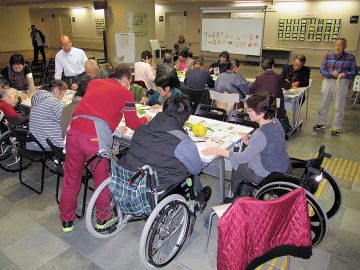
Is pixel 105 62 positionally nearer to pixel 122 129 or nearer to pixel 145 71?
pixel 145 71

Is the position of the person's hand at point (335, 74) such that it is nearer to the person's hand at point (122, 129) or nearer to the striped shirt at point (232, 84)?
the striped shirt at point (232, 84)

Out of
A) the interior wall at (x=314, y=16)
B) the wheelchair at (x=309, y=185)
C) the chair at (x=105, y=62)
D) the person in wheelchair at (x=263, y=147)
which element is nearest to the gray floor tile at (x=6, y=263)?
the person in wheelchair at (x=263, y=147)

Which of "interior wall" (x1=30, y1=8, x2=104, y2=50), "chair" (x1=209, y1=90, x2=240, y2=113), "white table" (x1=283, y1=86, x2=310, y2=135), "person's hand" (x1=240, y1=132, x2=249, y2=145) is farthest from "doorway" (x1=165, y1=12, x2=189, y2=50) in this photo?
"person's hand" (x1=240, y1=132, x2=249, y2=145)

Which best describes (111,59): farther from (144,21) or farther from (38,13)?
(38,13)

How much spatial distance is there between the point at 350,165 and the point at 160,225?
282cm

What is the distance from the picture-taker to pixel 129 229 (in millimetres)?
2543

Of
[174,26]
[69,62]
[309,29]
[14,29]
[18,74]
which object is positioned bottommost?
[18,74]

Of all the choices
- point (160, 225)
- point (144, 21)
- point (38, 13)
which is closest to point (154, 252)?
point (160, 225)

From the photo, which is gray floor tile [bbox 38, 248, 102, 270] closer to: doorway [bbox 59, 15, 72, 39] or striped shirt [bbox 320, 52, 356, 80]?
striped shirt [bbox 320, 52, 356, 80]

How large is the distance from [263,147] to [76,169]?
1443 millimetres

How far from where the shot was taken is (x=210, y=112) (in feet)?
11.2

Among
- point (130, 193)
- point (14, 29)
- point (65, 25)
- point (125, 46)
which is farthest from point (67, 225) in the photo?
point (65, 25)

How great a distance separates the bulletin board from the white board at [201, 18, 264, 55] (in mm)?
5427

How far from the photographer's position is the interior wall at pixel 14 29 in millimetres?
13179
